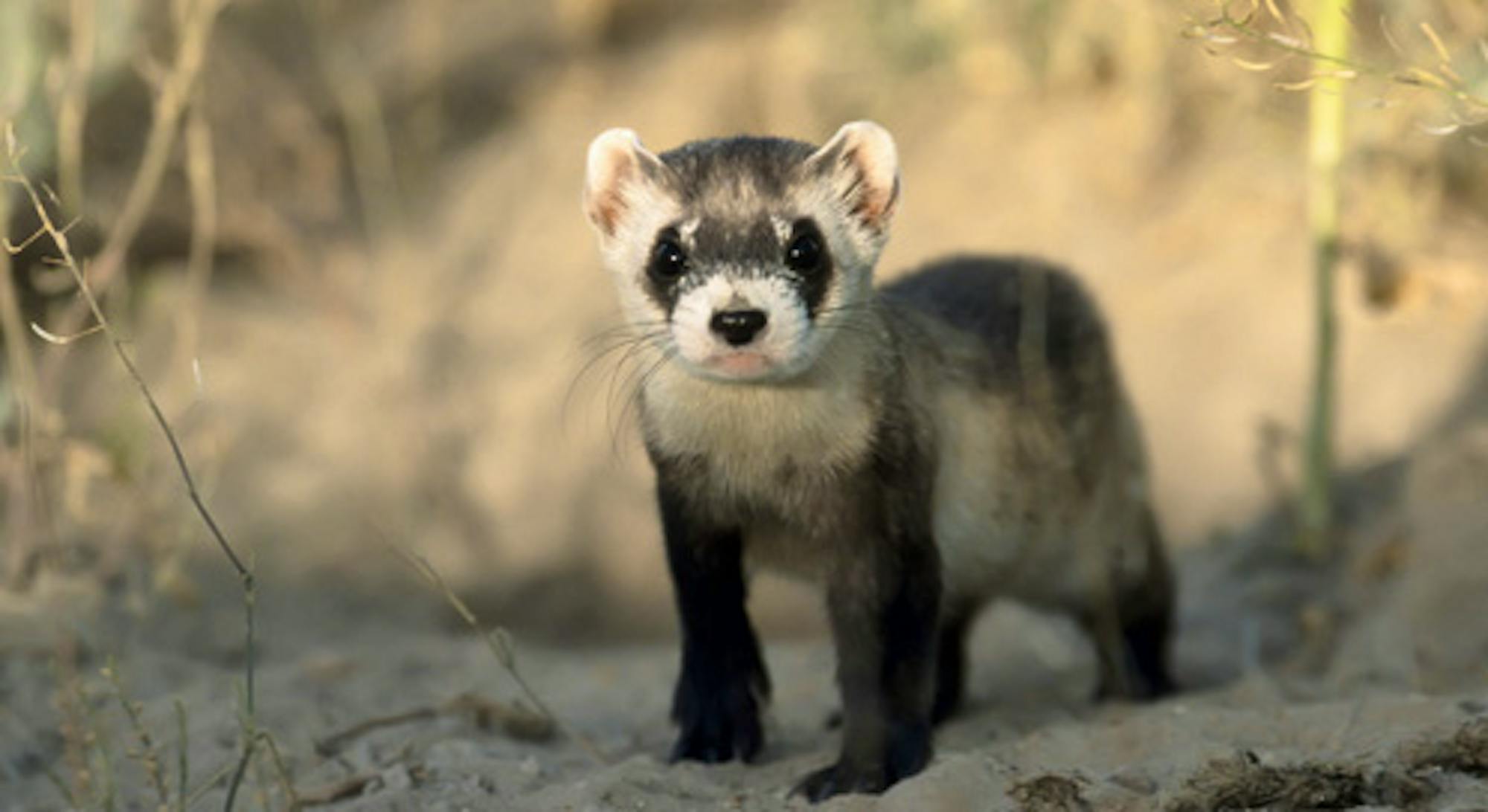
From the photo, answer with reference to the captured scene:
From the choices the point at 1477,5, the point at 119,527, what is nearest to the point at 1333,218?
the point at 1477,5

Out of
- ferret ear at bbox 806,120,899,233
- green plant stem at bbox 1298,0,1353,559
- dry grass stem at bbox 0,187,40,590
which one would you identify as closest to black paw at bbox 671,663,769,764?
ferret ear at bbox 806,120,899,233

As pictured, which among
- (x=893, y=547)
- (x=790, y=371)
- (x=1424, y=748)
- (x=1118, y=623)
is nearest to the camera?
(x=1424, y=748)

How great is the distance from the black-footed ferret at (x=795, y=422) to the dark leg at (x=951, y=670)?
66 cm

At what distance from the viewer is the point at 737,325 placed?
362cm

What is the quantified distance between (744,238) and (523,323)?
4.46 metres

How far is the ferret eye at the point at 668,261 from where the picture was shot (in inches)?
153

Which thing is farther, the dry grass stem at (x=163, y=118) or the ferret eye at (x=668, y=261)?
the dry grass stem at (x=163, y=118)

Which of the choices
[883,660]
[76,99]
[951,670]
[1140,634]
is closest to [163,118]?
[76,99]

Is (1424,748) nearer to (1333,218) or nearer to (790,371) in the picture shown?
(790,371)

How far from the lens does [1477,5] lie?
5.81 m

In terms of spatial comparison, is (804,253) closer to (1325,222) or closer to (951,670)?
(951,670)

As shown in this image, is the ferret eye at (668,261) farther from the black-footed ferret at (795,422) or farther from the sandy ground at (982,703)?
the sandy ground at (982,703)

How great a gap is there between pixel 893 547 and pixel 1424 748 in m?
1.20

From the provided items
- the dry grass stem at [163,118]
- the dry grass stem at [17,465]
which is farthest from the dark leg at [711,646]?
the dry grass stem at [163,118]
